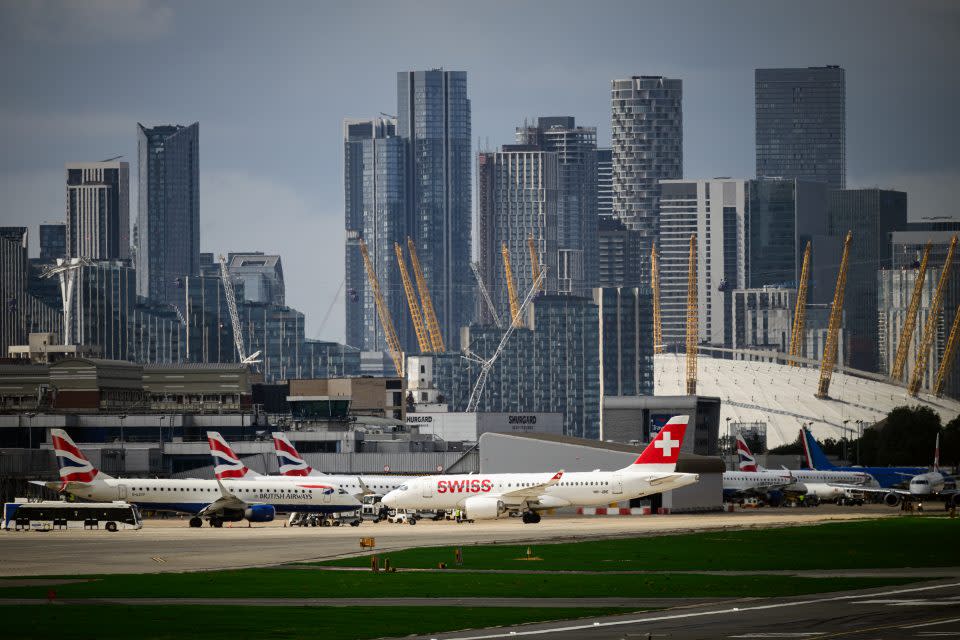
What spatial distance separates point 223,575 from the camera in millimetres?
82750

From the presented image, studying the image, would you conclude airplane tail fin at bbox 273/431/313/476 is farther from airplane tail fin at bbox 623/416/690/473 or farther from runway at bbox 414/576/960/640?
runway at bbox 414/576/960/640

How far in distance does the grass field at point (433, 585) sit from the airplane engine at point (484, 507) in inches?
2371

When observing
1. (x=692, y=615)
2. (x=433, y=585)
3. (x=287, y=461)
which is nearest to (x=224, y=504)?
(x=287, y=461)

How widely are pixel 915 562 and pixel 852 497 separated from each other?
111686 mm

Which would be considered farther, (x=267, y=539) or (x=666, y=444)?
(x=666, y=444)

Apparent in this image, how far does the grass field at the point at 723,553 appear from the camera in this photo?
290 ft

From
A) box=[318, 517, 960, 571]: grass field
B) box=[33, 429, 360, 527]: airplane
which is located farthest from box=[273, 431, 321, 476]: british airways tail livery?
box=[318, 517, 960, 571]: grass field

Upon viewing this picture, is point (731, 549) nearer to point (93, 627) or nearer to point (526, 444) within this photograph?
point (93, 627)

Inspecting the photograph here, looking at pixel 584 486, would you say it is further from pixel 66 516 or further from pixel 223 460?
pixel 66 516

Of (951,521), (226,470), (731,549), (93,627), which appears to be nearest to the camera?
(93,627)

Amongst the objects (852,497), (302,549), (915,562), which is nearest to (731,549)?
(915,562)

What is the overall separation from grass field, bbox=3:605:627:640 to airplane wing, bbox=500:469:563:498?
76.3 meters

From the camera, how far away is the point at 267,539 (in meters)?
119

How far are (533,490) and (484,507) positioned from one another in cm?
434
